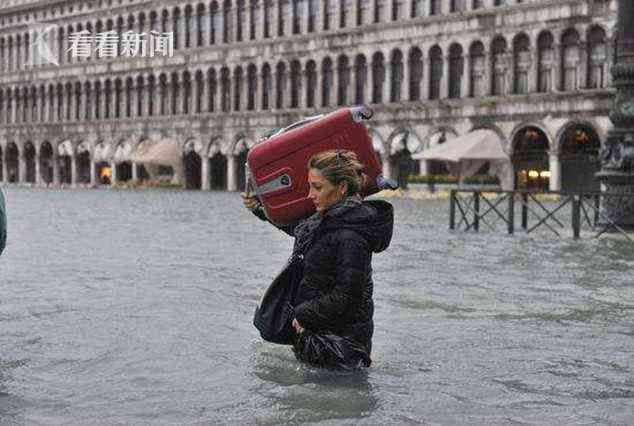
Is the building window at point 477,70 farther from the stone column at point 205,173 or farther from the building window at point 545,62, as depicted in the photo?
the stone column at point 205,173

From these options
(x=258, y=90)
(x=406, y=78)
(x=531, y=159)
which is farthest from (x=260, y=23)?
(x=531, y=159)

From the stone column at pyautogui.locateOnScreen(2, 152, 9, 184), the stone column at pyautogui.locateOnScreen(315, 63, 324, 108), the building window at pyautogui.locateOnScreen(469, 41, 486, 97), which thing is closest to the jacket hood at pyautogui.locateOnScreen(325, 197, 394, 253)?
the building window at pyautogui.locateOnScreen(469, 41, 486, 97)

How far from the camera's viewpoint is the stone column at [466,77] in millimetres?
49000

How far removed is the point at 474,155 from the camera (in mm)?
43438

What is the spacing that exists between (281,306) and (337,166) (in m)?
1.07

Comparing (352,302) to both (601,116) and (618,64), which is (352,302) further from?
(601,116)

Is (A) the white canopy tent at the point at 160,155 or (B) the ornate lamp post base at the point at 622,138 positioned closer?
(B) the ornate lamp post base at the point at 622,138

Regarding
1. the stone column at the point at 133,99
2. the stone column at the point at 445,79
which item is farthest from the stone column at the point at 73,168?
the stone column at the point at 445,79

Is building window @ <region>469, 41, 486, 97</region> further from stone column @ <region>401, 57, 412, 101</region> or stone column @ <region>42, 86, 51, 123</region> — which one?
stone column @ <region>42, 86, 51, 123</region>

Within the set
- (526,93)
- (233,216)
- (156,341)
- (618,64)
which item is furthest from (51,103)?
(156,341)

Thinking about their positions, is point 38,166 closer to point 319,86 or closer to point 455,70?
point 319,86

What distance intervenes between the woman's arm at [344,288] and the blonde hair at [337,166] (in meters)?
0.31

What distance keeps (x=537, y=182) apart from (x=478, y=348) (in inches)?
1655

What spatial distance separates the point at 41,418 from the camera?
17.1 feet
